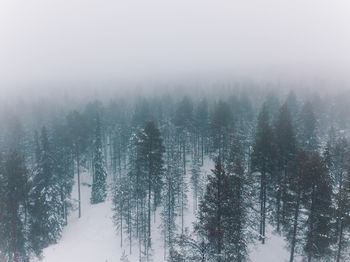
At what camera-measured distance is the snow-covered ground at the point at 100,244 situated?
25059 millimetres

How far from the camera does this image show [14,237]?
19.3 m

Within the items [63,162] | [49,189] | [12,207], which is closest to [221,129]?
[63,162]

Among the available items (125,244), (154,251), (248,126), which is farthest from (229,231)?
(248,126)

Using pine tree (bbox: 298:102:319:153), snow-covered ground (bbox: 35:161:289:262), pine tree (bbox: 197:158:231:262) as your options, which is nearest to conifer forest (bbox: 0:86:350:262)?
pine tree (bbox: 197:158:231:262)

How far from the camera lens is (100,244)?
3509cm

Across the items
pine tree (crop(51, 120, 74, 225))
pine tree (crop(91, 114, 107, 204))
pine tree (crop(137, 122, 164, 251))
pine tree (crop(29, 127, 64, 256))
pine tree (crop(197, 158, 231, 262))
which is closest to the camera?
pine tree (crop(197, 158, 231, 262))

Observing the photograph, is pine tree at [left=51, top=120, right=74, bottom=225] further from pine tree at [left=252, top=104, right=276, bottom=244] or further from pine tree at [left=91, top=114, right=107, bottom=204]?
pine tree at [left=252, top=104, right=276, bottom=244]

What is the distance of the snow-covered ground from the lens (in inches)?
987

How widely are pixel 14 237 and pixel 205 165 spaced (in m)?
38.3

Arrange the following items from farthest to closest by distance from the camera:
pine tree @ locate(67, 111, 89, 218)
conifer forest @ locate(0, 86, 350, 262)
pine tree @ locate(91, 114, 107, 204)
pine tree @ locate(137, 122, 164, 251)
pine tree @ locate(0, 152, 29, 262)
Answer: pine tree @ locate(91, 114, 107, 204), pine tree @ locate(67, 111, 89, 218), pine tree @ locate(137, 122, 164, 251), pine tree @ locate(0, 152, 29, 262), conifer forest @ locate(0, 86, 350, 262)

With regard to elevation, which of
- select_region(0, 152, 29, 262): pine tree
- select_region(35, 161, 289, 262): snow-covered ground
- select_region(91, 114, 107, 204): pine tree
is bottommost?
select_region(35, 161, 289, 262): snow-covered ground

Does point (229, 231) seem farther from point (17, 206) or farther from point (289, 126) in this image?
point (289, 126)

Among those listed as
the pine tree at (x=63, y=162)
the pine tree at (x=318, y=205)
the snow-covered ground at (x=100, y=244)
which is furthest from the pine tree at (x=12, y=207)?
the pine tree at (x=318, y=205)

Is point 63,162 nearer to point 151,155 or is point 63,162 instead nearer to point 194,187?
point 151,155
